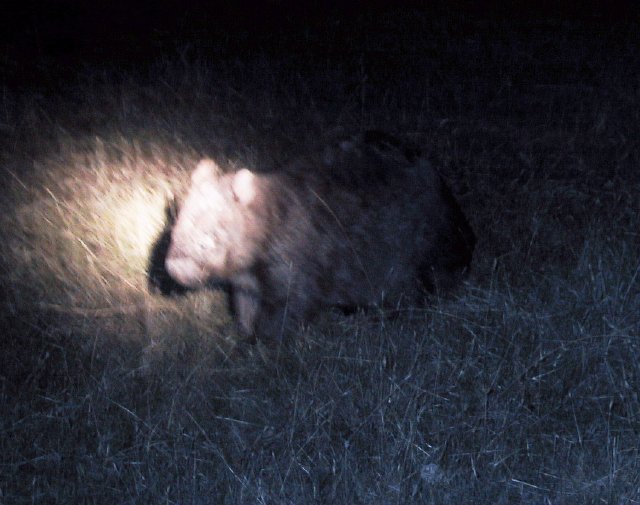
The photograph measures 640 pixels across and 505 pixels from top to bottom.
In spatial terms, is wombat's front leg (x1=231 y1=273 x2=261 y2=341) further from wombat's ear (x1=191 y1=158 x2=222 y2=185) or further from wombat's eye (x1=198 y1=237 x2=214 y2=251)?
wombat's ear (x1=191 y1=158 x2=222 y2=185)

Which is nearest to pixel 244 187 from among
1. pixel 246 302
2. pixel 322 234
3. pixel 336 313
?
pixel 322 234

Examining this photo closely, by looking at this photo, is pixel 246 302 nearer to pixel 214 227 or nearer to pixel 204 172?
pixel 214 227

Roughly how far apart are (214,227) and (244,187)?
241mm

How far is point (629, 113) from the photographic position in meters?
4.91

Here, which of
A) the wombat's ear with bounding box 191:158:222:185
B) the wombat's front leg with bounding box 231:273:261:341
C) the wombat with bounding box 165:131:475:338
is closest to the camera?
the wombat's front leg with bounding box 231:273:261:341

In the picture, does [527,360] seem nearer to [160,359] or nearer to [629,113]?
[160,359]

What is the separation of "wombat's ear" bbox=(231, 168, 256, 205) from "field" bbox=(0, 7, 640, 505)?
0.25 m

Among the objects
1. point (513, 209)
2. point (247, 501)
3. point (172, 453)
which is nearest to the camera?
point (247, 501)

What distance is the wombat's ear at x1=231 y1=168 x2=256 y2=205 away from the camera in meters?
4.14

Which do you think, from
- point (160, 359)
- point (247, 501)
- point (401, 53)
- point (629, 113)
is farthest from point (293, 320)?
point (629, 113)

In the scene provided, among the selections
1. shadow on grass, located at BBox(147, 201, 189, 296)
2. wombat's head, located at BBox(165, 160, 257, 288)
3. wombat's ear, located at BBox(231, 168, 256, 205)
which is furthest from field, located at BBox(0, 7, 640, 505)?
wombat's ear, located at BBox(231, 168, 256, 205)

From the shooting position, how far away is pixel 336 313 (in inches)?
161

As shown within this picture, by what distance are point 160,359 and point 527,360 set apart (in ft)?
4.94

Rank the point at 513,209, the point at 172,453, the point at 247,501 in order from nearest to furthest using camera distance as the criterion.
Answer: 1. the point at 247,501
2. the point at 172,453
3. the point at 513,209
